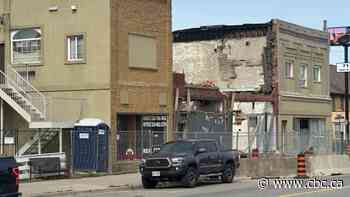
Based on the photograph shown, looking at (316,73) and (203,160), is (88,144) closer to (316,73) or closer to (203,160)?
(203,160)

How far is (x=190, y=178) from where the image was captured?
85.3 feet

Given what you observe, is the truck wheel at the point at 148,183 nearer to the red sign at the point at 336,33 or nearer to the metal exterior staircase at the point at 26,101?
the metal exterior staircase at the point at 26,101

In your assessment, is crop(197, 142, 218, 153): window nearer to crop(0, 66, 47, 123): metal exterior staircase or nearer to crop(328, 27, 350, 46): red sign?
crop(0, 66, 47, 123): metal exterior staircase

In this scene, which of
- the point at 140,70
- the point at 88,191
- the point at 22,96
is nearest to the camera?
the point at 88,191

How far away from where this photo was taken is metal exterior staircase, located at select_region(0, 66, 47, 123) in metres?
33.6

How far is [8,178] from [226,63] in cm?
3630

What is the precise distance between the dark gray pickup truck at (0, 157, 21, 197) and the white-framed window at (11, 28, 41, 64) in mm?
21471

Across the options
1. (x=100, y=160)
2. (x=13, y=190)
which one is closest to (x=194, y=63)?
(x=100, y=160)

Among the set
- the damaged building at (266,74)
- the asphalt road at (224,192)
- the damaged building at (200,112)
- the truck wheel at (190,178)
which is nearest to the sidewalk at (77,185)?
the asphalt road at (224,192)

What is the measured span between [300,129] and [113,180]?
80.6 ft

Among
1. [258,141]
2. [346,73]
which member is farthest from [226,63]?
[346,73]

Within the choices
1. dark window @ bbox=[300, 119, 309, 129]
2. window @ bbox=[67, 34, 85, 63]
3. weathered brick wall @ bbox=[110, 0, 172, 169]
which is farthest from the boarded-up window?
dark window @ bbox=[300, 119, 309, 129]

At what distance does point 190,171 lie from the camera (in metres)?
26.1

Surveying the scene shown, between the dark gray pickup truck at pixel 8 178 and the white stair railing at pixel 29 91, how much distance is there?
62.5 feet
